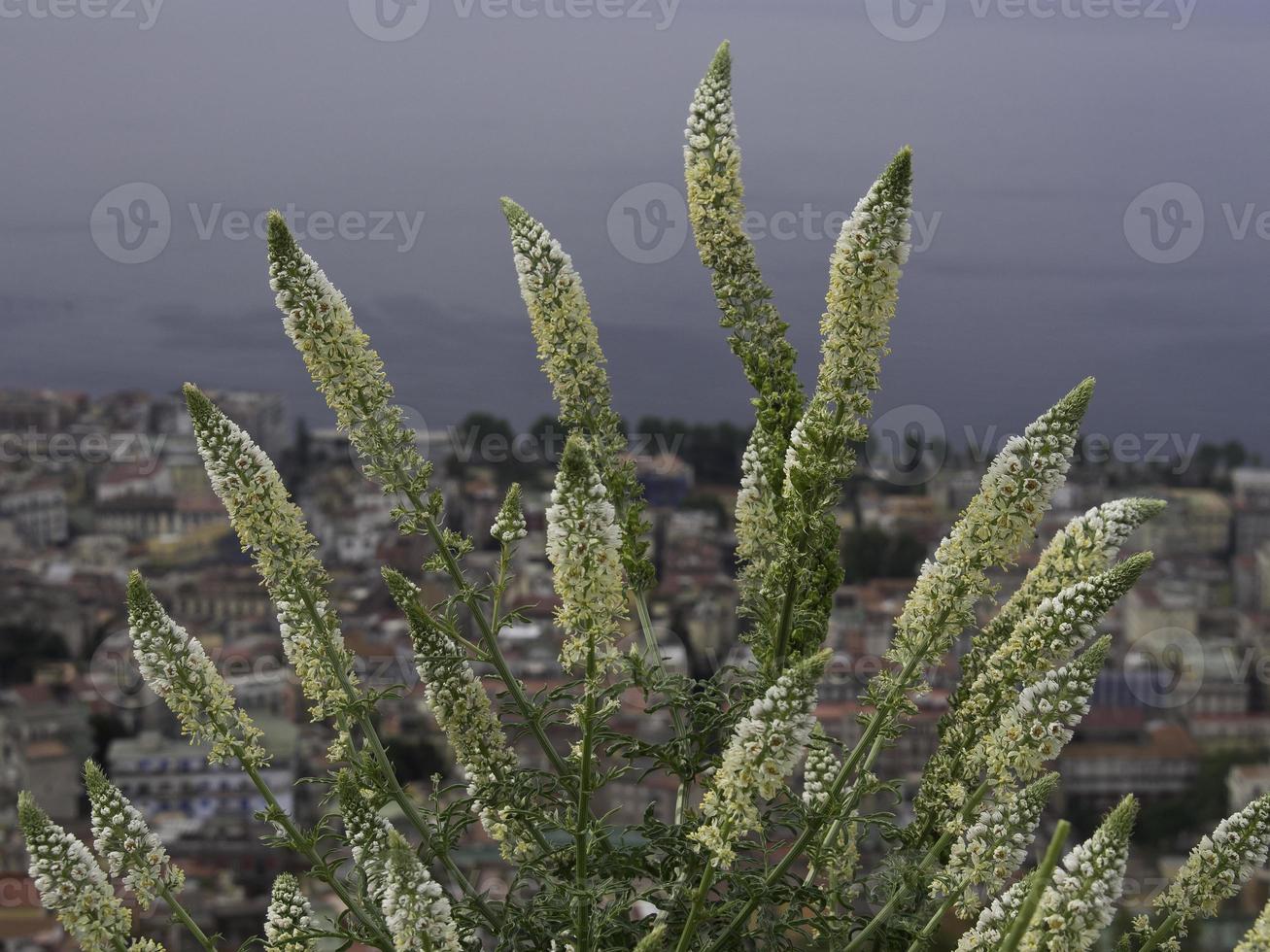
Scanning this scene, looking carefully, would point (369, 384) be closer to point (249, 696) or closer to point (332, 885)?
point (332, 885)

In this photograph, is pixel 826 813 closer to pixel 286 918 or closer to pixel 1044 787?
pixel 1044 787

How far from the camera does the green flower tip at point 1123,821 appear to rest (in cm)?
130

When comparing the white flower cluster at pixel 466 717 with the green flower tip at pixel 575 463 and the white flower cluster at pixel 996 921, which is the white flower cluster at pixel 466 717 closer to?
the green flower tip at pixel 575 463

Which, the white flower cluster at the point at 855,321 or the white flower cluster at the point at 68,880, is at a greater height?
the white flower cluster at the point at 855,321

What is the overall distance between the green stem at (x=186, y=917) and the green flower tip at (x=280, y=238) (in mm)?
820

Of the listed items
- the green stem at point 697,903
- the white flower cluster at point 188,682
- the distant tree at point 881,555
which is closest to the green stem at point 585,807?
the green stem at point 697,903

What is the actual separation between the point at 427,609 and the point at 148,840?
45 cm

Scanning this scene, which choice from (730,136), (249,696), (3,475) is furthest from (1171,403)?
(730,136)

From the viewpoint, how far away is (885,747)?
5.57 ft

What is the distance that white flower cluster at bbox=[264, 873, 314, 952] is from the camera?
163 cm

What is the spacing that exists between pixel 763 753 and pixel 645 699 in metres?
0.55

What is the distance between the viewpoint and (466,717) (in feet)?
5.80
